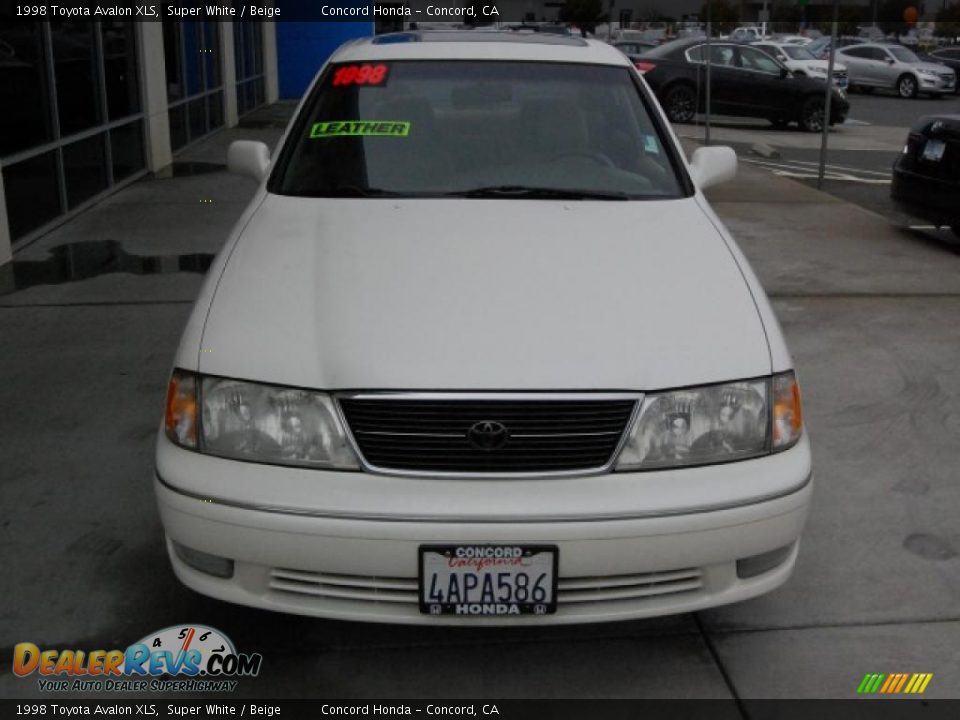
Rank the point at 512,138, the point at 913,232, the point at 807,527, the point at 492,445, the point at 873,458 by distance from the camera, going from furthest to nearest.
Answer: the point at 913,232, the point at 873,458, the point at 512,138, the point at 807,527, the point at 492,445

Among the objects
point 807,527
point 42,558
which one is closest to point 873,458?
point 807,527

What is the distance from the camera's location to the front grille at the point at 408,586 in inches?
104

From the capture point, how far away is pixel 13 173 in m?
7.67

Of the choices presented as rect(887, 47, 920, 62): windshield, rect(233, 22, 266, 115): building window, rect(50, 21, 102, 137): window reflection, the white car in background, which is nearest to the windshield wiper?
rect(50, 21, 102, 137): window reflection

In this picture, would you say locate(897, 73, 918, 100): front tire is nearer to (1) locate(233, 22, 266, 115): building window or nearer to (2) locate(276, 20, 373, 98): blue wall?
(2) locate(276, 20, 373, 98): blue wall

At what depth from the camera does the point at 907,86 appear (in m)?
29.3

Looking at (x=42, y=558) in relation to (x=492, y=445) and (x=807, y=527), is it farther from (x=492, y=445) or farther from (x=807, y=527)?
(x=807, y=527)

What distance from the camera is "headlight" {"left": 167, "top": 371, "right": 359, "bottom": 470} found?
268 centimetres

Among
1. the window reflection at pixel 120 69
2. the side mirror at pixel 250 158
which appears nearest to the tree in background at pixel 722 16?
the window reflection at pixel 120 69

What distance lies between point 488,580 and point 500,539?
0.12 m

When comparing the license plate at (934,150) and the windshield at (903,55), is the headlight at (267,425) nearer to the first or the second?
the license plate at (934,150)

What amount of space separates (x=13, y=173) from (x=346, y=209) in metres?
4.94

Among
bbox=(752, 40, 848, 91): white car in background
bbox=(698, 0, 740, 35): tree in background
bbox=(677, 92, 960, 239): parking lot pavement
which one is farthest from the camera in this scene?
bbox=(698, 0, 740, 35): tree in background

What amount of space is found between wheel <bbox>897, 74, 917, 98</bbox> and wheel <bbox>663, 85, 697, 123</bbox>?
12.3 metres
